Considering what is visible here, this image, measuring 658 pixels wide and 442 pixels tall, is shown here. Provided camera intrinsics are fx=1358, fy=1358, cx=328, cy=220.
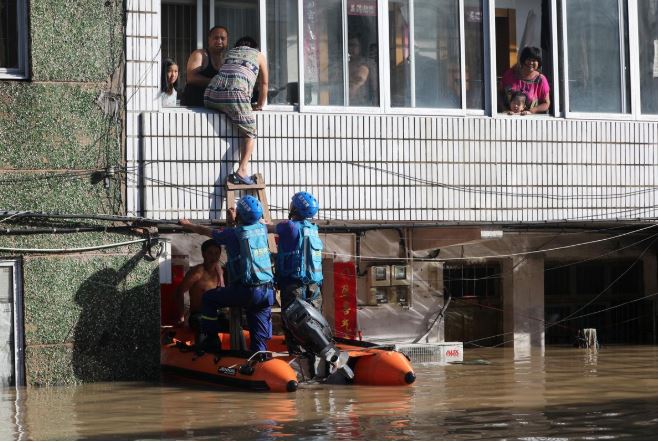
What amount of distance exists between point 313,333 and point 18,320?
322 cm

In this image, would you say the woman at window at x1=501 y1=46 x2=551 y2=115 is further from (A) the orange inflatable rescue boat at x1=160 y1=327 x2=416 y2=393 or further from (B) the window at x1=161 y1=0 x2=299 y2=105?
(A) the orange inflatable rescue boat at x1=160 y1=327 x2=416 y2=393

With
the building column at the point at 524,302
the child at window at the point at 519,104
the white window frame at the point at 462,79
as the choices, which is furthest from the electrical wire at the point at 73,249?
the building column at the point at 524,302

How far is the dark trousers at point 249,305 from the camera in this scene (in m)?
14.6

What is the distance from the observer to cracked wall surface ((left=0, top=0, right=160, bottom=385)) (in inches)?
574

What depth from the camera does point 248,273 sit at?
14.5 m

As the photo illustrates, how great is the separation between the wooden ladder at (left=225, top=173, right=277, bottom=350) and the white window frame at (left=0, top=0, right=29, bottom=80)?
255 centimetres

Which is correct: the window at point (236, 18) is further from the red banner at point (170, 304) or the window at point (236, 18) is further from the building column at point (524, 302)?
the building column at point (524, 302)

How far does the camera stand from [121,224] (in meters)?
14.9

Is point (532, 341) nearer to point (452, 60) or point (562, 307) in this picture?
point (562, 307)

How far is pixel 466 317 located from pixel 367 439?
9.16 meters

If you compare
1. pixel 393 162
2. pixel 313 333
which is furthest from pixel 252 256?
pixel 393 162

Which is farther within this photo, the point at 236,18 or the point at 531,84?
the point at 531,84

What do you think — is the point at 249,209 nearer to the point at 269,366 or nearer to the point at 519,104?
the point at 269,366

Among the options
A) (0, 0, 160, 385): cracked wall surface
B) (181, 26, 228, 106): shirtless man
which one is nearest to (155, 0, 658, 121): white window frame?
(181, 26, 228, 106): shirtless man
